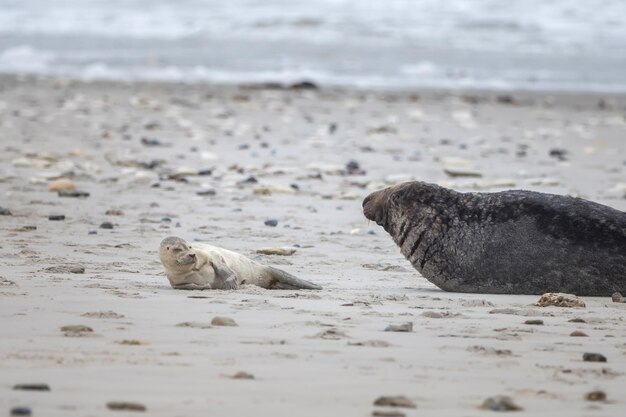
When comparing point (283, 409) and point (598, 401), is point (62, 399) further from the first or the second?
point (598, 401)

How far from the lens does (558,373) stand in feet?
13.9

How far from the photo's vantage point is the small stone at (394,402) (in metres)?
3.67

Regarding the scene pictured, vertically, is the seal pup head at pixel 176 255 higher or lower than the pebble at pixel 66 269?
higher

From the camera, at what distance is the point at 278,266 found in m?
6.99

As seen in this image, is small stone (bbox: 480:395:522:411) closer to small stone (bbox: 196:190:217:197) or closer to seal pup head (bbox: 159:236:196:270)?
seal pup head (bbox: 159:236:196:270)

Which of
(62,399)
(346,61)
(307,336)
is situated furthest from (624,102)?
(62,399)

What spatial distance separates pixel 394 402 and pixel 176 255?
8.27 ft

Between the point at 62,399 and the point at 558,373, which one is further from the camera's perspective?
the point at 558,373

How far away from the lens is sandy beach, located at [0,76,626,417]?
12.7ft

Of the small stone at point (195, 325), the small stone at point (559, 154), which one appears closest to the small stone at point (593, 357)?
the small stone at point (195, 325)

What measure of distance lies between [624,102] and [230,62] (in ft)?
31.3

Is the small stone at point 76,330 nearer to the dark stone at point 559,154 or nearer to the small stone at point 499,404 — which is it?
the small stone at point 499,404

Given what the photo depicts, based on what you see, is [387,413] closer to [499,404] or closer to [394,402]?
[394,402]

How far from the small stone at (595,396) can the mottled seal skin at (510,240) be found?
7.65ft
